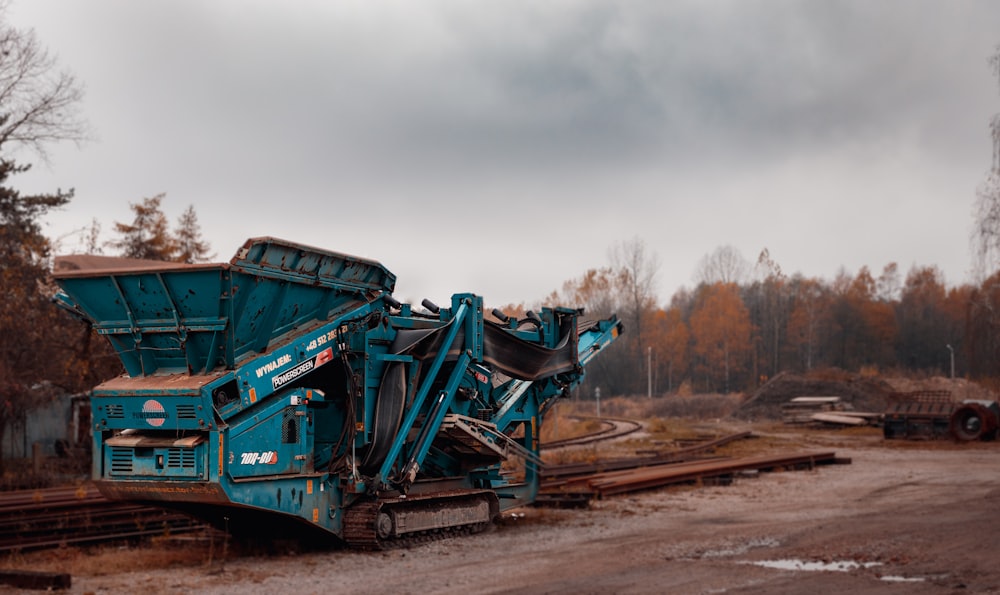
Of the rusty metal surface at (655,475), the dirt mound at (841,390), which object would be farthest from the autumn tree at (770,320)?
the rusty metal surface at (655,475)

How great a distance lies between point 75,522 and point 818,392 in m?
44.4

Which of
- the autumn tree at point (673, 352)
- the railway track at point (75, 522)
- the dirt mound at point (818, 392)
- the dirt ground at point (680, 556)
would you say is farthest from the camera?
the autumn tree at point (673, 352)

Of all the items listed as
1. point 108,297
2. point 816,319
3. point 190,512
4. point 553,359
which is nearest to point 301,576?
point 190,512

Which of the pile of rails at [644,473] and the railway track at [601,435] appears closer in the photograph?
the pile of rails at [644,473]

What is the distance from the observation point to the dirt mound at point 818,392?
4991 cm

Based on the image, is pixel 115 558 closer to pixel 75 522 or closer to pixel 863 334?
pixel 75 522

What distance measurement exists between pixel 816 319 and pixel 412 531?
86992 millimetres

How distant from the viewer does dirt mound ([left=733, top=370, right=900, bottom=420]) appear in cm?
4991

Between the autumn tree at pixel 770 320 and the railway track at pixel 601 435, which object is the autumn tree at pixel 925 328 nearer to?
the autumn tree at pixel 770 320

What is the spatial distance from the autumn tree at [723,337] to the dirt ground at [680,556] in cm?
7263

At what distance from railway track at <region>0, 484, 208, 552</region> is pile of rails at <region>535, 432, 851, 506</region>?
601 centimetres

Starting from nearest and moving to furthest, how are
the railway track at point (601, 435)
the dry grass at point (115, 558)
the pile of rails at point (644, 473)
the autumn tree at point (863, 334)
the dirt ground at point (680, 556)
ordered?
the dirt ground at point (680, 556) < the dry grass at point (115, 558) < the pile of rails at point (644, 473) < the railway track at point (601, 435) < the autumn tree at point (863, 334)

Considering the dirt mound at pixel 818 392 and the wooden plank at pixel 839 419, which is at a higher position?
the dirt mound at pixel 818 392

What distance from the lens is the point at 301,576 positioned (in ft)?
35.4
